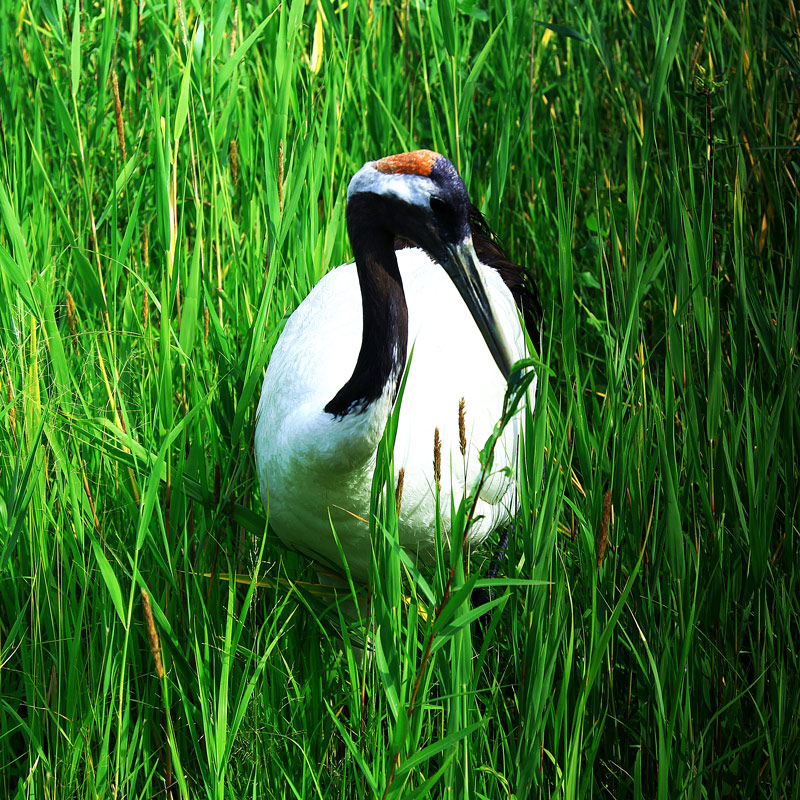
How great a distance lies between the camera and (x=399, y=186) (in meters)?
1.55

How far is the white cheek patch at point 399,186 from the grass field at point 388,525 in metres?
0.22

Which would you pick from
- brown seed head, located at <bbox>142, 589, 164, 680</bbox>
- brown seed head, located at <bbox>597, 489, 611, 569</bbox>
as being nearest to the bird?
brown seed head, located at <bbox>597, 489, 611, 569</bbox>

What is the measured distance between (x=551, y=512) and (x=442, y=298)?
3.14ft

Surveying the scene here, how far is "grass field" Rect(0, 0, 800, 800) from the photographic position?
1.32m

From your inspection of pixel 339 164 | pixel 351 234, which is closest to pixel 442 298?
pixel 351 234

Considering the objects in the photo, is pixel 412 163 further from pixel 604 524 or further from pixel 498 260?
pixel 498 260

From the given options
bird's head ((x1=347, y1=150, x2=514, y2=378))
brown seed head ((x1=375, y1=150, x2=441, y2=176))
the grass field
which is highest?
brown seed head ((x1=375, y1=150, x2=441, y2=176))

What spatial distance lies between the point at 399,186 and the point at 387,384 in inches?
12.7

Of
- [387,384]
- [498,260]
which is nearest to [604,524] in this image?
[387,384]

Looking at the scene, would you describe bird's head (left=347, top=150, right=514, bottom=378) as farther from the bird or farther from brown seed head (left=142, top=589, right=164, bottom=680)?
brown seed head (left=142, top=589, right=164, bottom=680)

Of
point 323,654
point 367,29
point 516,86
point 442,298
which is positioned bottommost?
point 323,654

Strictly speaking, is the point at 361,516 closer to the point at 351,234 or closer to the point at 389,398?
the point at 389,398

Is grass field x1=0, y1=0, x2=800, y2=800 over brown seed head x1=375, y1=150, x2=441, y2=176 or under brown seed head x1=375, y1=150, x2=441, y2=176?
under

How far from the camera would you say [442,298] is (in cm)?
214
